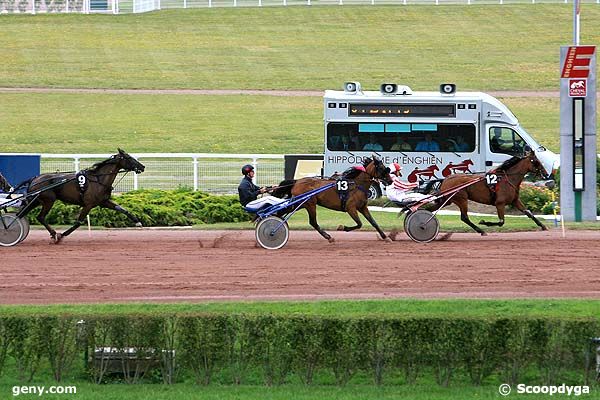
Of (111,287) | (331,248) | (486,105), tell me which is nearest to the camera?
(111,287)

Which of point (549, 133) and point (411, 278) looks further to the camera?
point (549, 133)

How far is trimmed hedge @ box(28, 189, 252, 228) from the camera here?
23.5m

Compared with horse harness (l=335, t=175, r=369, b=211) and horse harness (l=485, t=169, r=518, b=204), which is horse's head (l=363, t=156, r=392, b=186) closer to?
horse harness (l=335, t=175, r=369, b=211)

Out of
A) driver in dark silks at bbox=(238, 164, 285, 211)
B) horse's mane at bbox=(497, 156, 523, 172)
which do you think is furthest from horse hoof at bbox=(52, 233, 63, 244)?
horse's mane at bbox=(497, 156, 523, 172)

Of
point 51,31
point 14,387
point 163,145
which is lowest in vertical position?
point 14,387

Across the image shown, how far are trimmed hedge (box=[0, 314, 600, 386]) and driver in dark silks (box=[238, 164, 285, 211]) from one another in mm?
7105

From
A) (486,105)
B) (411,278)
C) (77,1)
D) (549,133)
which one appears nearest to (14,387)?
(411,278)

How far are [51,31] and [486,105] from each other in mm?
32931

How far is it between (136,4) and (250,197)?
43.0 metres

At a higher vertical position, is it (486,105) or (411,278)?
(486,105)

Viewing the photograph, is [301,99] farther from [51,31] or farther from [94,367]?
[94,367]

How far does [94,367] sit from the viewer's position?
Result: 12.5 metres

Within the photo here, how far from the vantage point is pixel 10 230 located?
66.3 feet

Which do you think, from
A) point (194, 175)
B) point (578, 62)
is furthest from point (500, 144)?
point (194, 175)
